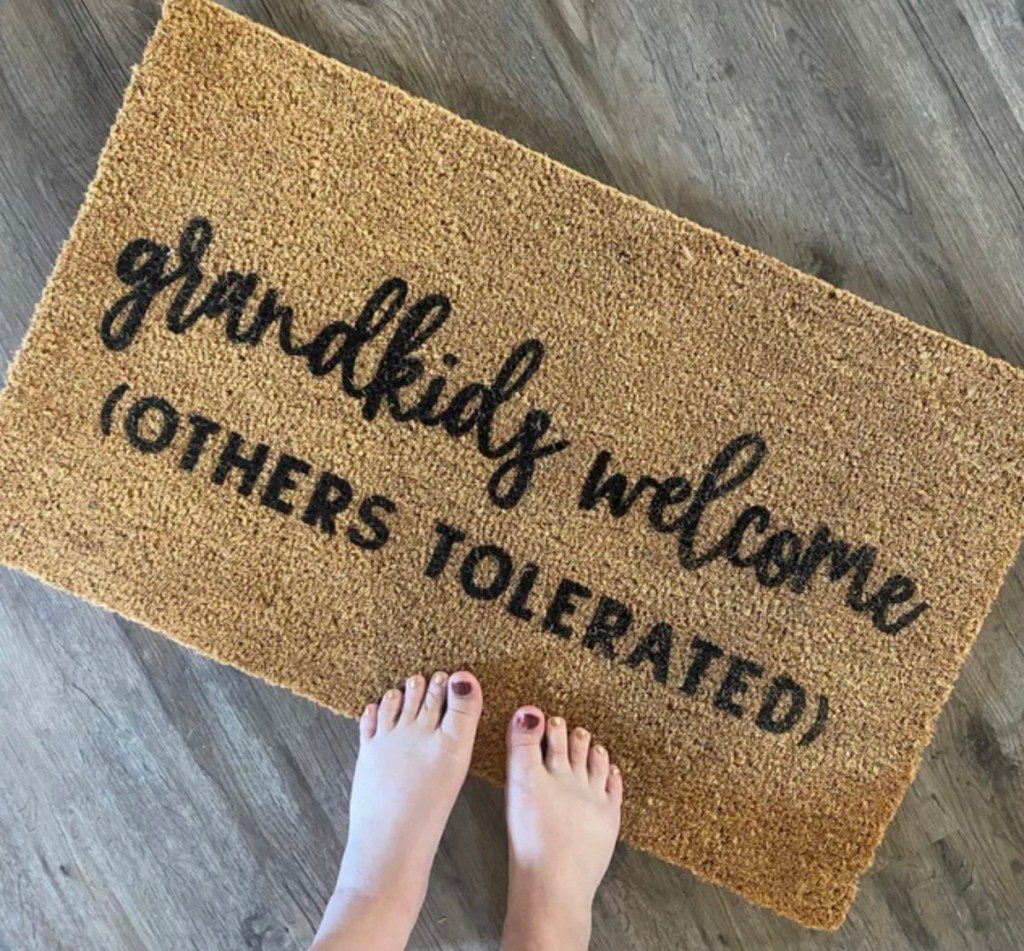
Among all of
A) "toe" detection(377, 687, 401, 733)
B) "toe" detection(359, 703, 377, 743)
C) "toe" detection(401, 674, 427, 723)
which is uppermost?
"toe" detection(401, 674, 427, 723)

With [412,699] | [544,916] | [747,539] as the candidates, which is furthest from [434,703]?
[747,539]

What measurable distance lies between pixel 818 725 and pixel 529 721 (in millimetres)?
302

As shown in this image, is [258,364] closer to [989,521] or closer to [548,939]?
[548,939]

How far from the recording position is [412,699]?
874 millimetres

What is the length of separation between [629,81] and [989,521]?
0.60 m

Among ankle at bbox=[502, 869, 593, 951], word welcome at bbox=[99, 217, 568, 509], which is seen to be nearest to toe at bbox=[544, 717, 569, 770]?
ankle at bbox=[502, 869, 593, 951]

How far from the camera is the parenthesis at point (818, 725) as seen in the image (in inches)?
34.5

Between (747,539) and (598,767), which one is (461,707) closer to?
(598,767)

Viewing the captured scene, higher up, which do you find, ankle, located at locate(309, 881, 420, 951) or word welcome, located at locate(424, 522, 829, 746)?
word welcome, located at locate(424, 522, 829, 746)

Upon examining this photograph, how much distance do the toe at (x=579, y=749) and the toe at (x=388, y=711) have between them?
185 mm

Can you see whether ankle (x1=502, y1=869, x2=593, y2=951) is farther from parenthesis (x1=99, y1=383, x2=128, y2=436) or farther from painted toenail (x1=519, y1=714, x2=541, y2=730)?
parenthesis (x1=99, y1=383, x2=128, y2=436)

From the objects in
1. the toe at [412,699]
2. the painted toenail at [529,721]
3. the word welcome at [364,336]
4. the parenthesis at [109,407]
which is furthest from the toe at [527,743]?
the parenthesis at [109,407]

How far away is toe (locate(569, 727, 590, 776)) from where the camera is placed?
88 centimetres

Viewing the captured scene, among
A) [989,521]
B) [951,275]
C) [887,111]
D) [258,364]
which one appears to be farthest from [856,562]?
[258,364]
